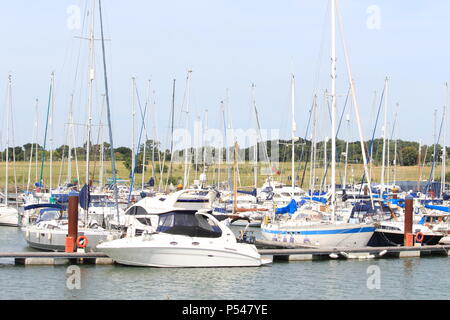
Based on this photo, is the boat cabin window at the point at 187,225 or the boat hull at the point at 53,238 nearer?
the boat cabin window at the point at 187,225

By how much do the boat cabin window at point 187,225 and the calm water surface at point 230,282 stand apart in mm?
1481

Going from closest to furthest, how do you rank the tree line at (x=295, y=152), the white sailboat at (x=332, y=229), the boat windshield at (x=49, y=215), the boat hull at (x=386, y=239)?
the white sailboat at (x=332, y=229), the boat hull at (x=386, y=239), the boat windshield at (x=49, y=215), the tree line at (x=295, y=152)

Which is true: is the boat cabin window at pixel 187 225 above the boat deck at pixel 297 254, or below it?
above

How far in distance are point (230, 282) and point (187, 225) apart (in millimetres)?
3516

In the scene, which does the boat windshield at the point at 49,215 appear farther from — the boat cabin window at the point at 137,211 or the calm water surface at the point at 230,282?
the boat cabin window at the point at 137,211

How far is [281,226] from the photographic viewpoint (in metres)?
42.7

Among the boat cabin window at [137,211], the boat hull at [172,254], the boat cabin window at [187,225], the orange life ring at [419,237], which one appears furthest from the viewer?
the orange life ring at [419,237]

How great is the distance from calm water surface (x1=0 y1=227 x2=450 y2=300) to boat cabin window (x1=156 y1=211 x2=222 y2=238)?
1481 millimetres

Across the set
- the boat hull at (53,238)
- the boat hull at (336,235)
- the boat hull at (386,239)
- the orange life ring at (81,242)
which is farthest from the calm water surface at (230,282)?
the boat hull at (386,239)

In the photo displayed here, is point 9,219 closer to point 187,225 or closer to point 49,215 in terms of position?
point 49,215

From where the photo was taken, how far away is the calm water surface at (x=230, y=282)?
93.8 feet
